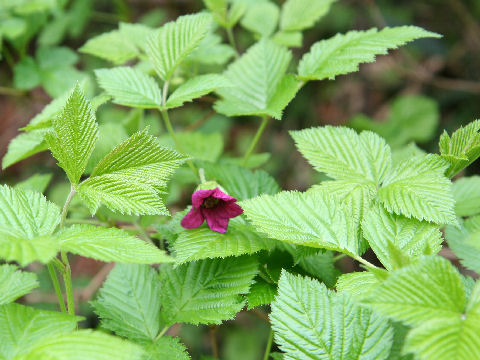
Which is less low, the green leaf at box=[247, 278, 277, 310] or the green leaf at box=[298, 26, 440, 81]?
the green leaf at box=[298, 26, 440, 81]

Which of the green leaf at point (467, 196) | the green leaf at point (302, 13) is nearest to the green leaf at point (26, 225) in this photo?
the green leaf at point (467, 196)

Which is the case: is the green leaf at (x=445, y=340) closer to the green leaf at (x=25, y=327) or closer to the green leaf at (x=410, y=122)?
the green leaf at (x=25, y=327)

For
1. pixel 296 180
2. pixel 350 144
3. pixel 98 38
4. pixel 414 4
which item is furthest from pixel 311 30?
pixel 350 144

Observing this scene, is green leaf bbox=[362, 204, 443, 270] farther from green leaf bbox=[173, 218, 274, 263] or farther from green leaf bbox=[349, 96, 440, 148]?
green leaf bbox=[349, 96, 440, 148]

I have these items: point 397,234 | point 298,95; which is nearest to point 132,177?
point 397,234

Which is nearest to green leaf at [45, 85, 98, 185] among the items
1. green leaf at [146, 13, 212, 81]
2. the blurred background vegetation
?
green leaf at [146, 13, 212, 81]

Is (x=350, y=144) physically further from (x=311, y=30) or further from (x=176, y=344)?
(x=311, y=30)
